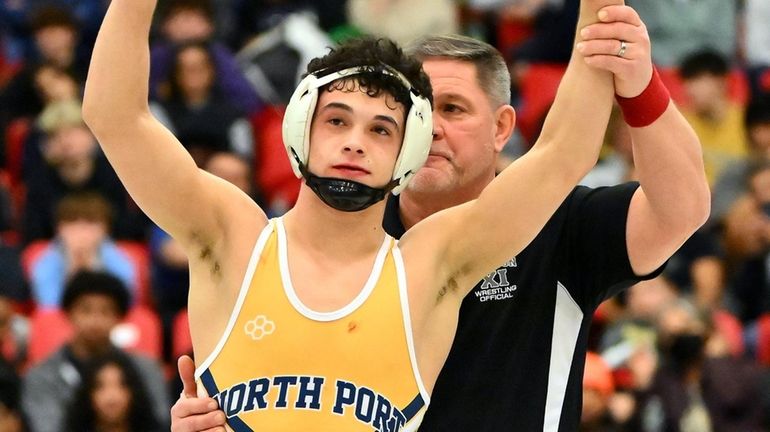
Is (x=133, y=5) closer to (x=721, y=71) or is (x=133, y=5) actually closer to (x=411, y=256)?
(x=411, y=256)

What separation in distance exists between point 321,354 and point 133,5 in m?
1.08

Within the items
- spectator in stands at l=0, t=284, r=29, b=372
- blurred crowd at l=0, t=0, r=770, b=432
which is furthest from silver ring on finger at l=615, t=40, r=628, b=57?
spectator in stands at l=0, t=284, r=29, b=372

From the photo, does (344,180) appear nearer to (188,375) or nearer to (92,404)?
(188,375)

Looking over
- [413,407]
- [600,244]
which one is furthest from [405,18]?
[413,407]

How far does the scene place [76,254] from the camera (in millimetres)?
9859

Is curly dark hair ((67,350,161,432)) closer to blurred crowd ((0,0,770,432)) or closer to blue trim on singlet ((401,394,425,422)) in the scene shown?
blurred crowd ((0,0,770,432))

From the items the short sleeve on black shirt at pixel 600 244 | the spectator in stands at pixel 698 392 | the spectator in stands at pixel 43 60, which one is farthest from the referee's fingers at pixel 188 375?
the spectator in stands at pixel 43 60

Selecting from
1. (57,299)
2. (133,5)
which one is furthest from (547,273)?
(57,299)

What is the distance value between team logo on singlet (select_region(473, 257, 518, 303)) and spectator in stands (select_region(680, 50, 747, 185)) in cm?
668

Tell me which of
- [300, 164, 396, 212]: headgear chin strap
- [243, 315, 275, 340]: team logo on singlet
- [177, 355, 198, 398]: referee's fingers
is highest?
[300, 164, 396, 212]: headgear chin strap

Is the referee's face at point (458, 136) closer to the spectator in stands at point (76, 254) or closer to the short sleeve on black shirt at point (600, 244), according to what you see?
the short sleeve on black shirt at point (600, 244)

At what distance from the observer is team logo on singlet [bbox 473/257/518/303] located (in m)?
5.24

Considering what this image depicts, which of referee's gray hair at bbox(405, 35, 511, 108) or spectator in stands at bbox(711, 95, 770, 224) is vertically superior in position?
referee's gray hair at bbox(405, 35, 511, 108)

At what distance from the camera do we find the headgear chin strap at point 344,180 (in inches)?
184
